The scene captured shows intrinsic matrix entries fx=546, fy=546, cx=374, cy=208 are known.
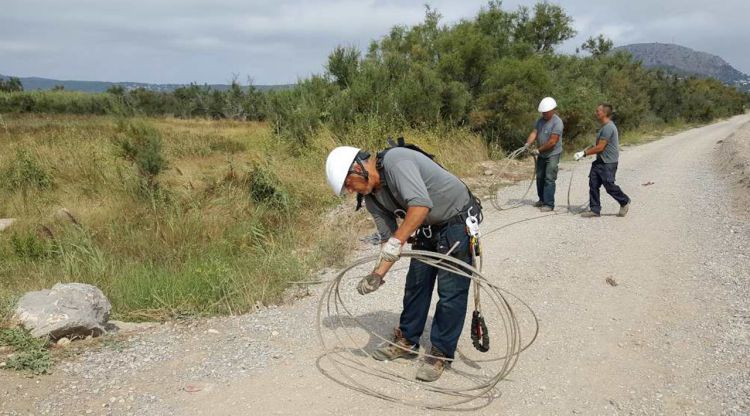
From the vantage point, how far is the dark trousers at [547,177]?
8430 millimetres

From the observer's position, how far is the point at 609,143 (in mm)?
7957

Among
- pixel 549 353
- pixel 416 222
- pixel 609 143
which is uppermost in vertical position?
pixel 609 143

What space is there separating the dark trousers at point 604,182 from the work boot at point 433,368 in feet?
17.5

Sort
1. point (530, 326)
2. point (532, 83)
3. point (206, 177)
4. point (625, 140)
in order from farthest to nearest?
point (625, 140), point (532, 83), point (206, 177), point (530, 326)

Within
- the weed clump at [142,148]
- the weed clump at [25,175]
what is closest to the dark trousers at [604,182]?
the weed clump at [142,148]

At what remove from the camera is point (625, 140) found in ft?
73.6

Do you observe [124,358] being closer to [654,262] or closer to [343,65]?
[654,262]

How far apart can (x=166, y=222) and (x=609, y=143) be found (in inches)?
251

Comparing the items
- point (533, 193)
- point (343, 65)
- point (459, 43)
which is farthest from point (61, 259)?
point (459, 43)

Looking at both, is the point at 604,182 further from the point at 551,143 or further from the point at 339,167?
the point at 339,167

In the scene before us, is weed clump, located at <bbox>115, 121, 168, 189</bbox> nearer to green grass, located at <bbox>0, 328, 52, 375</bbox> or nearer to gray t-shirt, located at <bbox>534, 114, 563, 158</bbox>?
green grass, located at <bbox>0, 328, 52, 375</bbox>

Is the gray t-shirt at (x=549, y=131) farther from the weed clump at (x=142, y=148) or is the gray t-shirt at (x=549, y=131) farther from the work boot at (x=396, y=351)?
the weed clump at (x=142, y=148)

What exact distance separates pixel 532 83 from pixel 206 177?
909cm

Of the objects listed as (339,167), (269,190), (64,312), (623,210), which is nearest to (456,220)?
(339,167)
